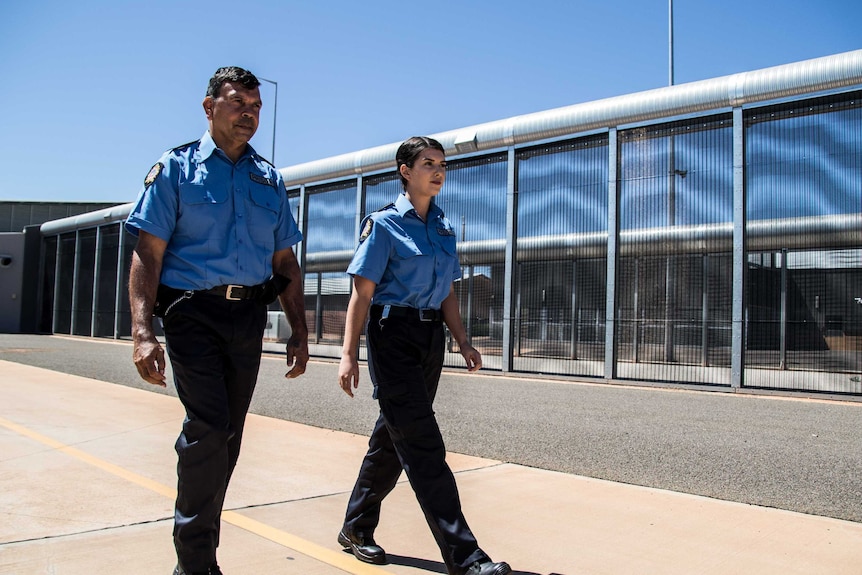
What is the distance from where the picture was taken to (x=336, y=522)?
4.07 m

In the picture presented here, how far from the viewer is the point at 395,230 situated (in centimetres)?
344

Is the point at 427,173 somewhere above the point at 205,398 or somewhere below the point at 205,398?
above

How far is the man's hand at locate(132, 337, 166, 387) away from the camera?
9.07 feet

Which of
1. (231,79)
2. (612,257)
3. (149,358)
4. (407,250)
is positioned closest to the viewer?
(149,358)

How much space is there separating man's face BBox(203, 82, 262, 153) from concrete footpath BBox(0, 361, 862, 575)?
181 cm

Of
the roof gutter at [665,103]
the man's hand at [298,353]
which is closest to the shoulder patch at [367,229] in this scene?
the man's hand at [298,353]

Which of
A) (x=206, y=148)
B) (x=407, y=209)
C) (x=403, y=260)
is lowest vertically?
(x=403, y=260)

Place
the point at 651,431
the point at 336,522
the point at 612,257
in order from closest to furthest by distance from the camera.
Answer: the point at 336,522
the point at 651,431
the point at 612,257

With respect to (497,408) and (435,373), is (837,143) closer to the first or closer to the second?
(497,408)

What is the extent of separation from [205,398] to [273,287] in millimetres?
574

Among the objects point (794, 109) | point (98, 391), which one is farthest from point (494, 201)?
point (98, 391)

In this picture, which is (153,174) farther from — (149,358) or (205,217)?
(149,358)

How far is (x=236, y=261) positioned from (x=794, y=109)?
12.5m

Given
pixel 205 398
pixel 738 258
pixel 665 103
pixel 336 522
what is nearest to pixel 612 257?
pixel 738 258
